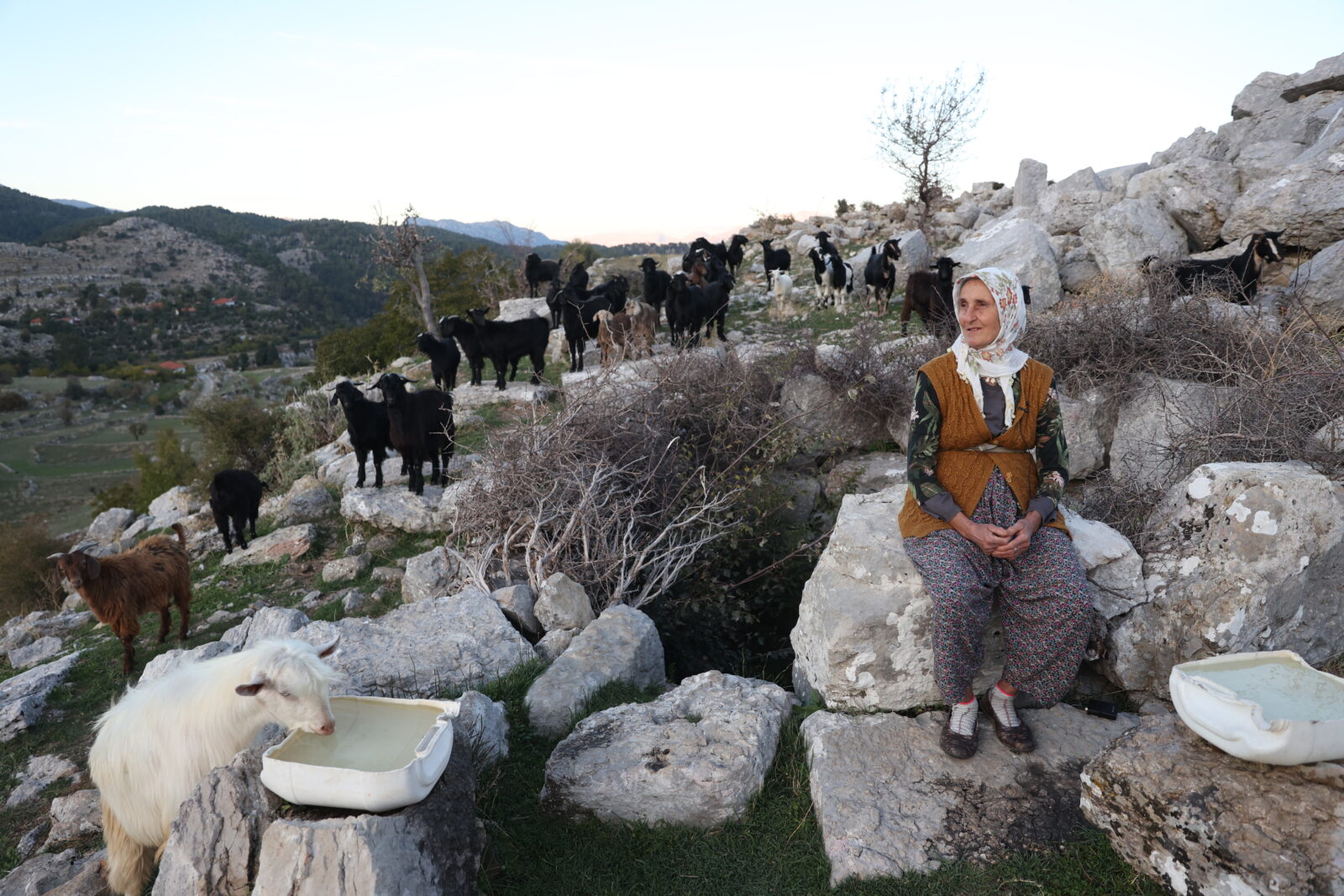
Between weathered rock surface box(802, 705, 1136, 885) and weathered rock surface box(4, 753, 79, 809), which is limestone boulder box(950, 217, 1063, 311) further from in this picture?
weathered rock surface box(4, 753, 79, 809)

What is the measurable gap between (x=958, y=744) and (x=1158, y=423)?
3.78m

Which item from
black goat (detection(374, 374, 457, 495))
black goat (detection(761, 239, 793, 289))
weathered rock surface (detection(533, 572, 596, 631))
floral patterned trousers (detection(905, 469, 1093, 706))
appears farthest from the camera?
black goat (detection(761, 239, 793, 289))

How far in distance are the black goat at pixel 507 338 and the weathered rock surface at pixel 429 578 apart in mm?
4842

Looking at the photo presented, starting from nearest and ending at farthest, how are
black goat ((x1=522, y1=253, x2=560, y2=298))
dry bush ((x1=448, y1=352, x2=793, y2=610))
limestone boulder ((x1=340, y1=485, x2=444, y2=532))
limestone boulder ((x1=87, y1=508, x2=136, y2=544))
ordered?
1. dry bush ((x1=448, y1=352, x2=793, y2=610))
2. limestone boulder ((x1=340, y1=485, x2=444, y2=532))
3. limestone boulder ((x1=87, y1=508, x2=136, y2=544))
4. black goat ((x1=522, y1=253, x2=560, y2=298))

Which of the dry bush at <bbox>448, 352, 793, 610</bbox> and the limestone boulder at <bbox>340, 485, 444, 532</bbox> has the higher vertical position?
the dry bush at <bbox>448, 352, 793, 610</bbox>

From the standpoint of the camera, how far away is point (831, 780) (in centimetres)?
284

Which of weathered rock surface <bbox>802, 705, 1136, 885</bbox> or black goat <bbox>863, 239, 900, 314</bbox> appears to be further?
black goat <bbox>863, 239, 900, 314</bbox>

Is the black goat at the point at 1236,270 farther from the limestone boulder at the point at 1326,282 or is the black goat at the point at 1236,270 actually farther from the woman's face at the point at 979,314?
the woman's face at the point at 979,314

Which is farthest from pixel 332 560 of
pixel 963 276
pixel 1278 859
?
pixel 1278 859

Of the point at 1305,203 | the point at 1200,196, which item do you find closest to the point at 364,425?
the point at 1305,203

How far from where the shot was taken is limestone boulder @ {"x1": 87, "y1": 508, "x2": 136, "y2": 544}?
12.8m

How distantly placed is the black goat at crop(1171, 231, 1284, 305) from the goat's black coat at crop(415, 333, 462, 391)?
8415 mm

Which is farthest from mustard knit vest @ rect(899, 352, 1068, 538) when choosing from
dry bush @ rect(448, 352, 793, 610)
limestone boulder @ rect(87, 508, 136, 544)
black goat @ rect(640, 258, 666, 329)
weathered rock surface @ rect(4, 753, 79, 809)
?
limestone boulder @ rect(87, 508, 136, 544)

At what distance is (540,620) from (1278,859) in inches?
143
